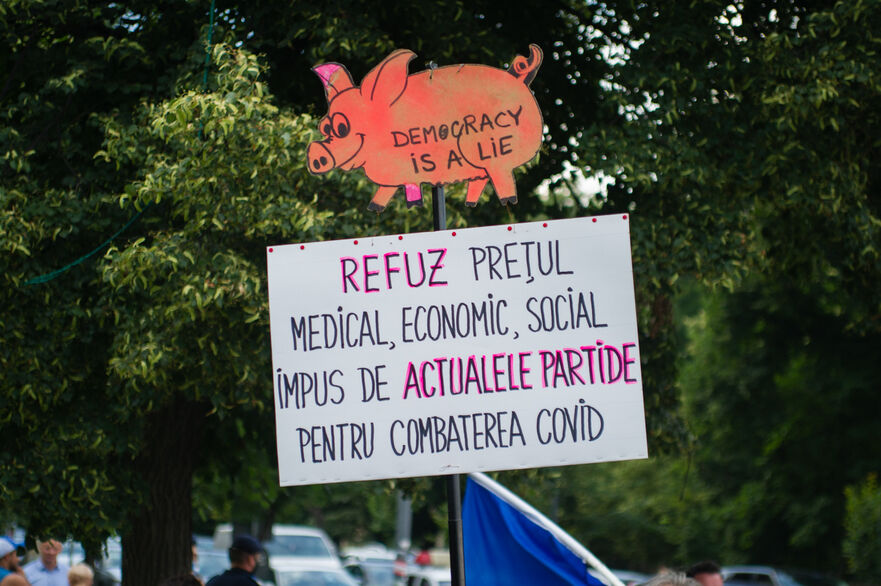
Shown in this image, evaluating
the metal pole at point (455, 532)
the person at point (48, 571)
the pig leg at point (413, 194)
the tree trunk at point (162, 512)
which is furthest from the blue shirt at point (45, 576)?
the pig leg at point (413, 194)

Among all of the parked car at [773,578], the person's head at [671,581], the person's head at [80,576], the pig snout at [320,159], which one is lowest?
the parked car at [773,578]

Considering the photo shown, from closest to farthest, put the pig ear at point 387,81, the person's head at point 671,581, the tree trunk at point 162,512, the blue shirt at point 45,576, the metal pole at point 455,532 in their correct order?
the person's head at point 671,581
the metal pole at point 455,532
the pig ear at point 387,81
the blue shirt at point 45,576
the tree trunk at point 162,512

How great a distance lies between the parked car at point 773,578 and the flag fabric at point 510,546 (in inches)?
610

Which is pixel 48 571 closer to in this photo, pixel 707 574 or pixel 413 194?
pixel 707 574

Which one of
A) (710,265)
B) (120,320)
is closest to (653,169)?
(710,265)

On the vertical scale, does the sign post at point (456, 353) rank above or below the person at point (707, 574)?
above

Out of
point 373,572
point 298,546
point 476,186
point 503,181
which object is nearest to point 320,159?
point 476,186

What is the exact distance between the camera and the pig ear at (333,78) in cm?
494

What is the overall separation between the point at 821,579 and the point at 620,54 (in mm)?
12868

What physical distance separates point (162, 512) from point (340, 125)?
5602mm

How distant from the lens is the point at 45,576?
8938mm

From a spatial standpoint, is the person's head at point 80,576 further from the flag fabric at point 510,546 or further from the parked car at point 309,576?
the parked car at point 309,576

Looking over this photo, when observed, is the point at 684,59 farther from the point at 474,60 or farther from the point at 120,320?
the point at 120,320

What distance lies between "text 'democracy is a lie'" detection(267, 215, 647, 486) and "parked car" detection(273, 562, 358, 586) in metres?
11.1
